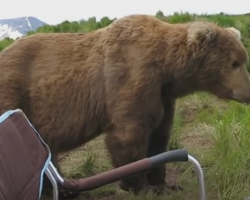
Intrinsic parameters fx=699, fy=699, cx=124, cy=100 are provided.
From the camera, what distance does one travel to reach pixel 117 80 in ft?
17.9

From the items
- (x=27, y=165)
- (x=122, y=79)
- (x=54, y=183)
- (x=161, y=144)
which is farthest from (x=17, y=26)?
Result: (x=27, y=165)

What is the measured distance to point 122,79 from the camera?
17.8 ft

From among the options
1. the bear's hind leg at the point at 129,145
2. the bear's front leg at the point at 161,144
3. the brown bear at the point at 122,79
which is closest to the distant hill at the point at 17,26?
the brown bear at the point at 122,79

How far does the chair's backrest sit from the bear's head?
1969mm

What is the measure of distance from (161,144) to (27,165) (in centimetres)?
233

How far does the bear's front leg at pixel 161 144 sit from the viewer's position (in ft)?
18.8

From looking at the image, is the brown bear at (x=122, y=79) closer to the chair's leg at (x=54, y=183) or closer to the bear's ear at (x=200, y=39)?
the bear's ear at (x=200, y=39)

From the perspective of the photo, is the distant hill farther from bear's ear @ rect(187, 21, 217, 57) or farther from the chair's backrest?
the chair's backrest

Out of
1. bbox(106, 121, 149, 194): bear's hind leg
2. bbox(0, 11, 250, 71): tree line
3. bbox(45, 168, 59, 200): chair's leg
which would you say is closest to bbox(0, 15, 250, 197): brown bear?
bbox(106, 121, 149, 194): bear's hind leg

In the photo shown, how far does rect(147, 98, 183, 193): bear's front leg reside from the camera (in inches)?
225

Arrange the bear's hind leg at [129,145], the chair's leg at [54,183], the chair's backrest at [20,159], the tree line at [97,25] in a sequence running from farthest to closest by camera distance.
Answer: the tree line at [97,25] → the bear's hind leg at [129,145] → the chair's leg at [54,183] → the chair's backrest at [20,159]

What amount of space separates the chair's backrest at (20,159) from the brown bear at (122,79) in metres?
1.57

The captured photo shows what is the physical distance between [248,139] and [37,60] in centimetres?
190

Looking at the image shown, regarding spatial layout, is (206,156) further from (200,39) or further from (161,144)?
(200,39)
